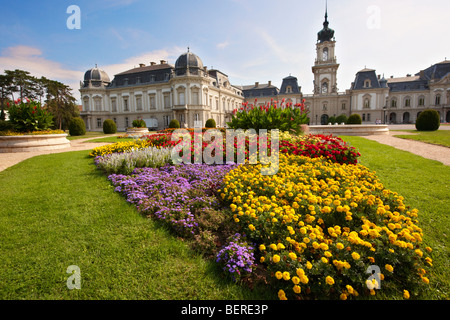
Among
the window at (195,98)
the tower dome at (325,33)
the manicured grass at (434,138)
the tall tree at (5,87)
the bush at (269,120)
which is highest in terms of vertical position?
the tower dome at (325,33)

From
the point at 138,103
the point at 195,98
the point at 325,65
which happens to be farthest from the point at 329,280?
the point at 325,65

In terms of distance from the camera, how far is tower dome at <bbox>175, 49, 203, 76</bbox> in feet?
122

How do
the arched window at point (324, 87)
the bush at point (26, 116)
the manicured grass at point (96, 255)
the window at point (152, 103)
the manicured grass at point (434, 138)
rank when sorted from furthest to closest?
the arched window at point (324, 87) < the window at point (152, 103) < the bush at point (26, 116) < the manicured grass at point (434, 138) < the manicured grass at point (96, 255)

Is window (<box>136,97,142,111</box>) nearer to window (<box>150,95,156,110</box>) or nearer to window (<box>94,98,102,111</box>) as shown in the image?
window (<box>150,95,156,110</box>)

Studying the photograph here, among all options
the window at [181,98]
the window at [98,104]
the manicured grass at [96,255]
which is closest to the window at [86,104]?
the window at [98,104]

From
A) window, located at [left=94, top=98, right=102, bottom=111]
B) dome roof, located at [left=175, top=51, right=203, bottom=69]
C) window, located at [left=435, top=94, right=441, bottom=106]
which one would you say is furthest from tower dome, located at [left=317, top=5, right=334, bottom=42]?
window, located at [left=94, top=98, right=102, bottom=111]

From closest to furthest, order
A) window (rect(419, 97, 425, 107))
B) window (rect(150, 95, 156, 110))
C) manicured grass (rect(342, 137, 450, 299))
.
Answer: manicured grass (rect(342, 137, 450, 299))
window (rect(150, 95, 156, 110))
window (rect(419, 97, 425, 107))

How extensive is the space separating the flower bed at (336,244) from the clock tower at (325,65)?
56453 millimetres

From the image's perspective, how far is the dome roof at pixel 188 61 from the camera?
1463 inches

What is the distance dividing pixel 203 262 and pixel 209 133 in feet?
22.8

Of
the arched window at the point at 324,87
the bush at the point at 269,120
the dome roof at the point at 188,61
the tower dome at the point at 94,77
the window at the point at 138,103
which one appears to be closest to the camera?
the bush at the point at 269,120

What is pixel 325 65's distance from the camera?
5225 centimetres

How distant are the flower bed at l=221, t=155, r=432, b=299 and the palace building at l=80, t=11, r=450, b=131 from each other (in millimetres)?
34325

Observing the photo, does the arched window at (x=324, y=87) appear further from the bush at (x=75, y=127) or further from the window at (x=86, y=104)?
the window at (x=86, y=104)
